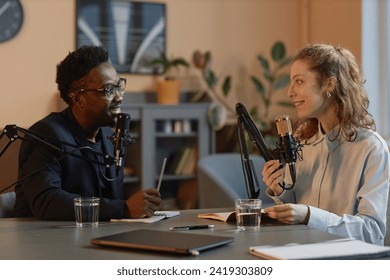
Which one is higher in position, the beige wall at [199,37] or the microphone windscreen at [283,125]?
the beige wall at [199,37]

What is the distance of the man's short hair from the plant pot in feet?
8.16

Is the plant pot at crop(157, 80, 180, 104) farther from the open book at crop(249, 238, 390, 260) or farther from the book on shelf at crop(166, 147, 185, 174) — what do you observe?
the open book at crop(249, 238, 390, 260)

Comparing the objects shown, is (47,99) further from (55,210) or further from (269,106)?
(55,210)

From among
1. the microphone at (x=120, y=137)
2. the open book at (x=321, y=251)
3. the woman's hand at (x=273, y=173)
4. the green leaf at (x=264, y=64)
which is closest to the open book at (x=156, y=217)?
the microphone at (x=120, y=137)

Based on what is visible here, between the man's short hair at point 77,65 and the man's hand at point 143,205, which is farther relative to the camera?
the man's short hair at point 77,65

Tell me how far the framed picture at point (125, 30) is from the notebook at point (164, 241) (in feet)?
11.7

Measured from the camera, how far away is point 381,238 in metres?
2.15

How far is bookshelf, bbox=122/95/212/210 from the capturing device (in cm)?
489

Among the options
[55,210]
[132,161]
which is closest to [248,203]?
[55,210]

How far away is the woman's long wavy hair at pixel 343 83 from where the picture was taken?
2.37m

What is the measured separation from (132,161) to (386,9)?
2.29m

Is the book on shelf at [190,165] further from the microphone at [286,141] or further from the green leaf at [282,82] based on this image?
the microphone at [286,141]

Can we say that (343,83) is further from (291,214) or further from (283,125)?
(291,214)

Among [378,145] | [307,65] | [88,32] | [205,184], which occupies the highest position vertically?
[88,32]
